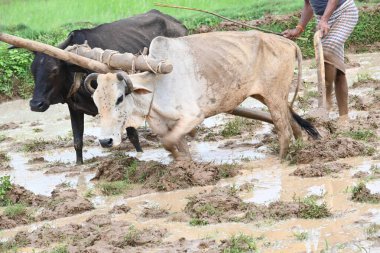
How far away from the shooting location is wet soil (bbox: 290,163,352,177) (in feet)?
25.0

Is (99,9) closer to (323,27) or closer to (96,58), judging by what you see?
(323,27)

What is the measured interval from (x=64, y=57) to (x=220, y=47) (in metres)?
1.50

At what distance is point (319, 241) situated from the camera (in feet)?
19.2

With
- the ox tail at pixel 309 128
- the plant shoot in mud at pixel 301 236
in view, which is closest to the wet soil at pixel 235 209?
the plant shoot in mud at pixel 301 236

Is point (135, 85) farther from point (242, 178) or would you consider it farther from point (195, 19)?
point (195, 19)

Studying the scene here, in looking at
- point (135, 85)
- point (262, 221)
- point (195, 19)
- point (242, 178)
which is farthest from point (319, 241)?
point (195, 19)

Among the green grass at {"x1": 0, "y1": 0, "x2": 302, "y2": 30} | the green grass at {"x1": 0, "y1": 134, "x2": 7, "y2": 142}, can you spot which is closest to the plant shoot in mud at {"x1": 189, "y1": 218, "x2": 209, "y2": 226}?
the green grass at {"x1": 0, "y1": 134, "x2": 7, "y2": 142}

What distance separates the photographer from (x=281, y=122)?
862 centimetres

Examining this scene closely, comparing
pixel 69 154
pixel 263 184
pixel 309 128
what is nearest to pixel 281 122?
pixel 309 128

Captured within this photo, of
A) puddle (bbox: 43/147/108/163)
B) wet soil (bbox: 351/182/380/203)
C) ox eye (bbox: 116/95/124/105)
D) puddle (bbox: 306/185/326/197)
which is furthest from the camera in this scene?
puddle (bbox: 43/147/108/163)

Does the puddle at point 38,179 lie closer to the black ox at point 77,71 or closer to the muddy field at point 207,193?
the muddy field at point 207,193

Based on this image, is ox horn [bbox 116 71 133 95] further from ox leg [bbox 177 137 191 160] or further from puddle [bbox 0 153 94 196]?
puddle [bbox 0 153 94 196]

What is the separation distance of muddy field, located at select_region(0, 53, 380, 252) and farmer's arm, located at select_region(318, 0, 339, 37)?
1003 mm

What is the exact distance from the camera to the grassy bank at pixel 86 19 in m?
13.2
